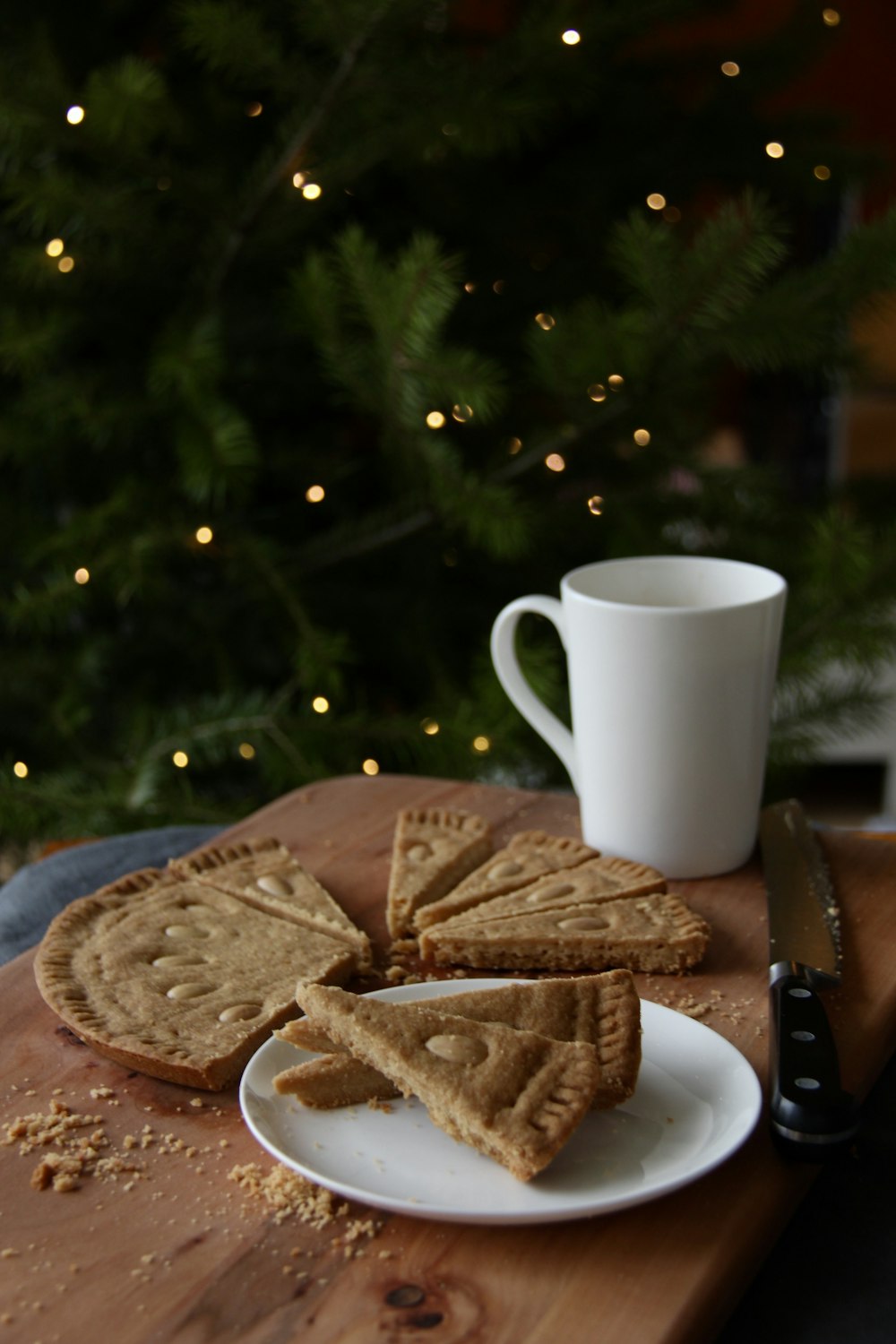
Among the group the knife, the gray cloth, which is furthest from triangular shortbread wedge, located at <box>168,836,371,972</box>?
the knife

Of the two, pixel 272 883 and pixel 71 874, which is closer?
pixel 272 883

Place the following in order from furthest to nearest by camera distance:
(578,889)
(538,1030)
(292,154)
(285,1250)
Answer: (292,154) < (578,889) < (538,1030) < (285,1250)

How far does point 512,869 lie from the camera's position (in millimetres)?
976

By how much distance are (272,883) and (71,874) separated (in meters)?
0.27

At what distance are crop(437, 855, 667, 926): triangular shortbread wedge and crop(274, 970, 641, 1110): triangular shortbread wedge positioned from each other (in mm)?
149

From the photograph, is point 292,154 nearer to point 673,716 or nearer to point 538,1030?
point 673,716

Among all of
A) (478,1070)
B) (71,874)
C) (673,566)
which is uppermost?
(673,566)

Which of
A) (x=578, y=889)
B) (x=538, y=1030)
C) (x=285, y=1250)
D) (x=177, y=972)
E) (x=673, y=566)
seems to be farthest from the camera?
(x=673, y=566)

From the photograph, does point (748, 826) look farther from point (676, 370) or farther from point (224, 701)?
point (224, 701)

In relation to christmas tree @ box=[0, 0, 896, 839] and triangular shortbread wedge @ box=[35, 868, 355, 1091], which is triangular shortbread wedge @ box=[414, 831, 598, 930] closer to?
triangular shortbread wedge @ box=[35, 868, 355, 1091]

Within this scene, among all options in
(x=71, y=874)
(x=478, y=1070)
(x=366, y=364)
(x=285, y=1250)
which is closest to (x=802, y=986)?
(x=478, y=1070)

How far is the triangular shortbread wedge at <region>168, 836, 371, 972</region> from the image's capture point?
0.89 meters

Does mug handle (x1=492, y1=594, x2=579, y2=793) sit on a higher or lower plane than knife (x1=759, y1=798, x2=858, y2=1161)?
higher

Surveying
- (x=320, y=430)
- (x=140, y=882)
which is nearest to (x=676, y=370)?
(x=320, y=430)
